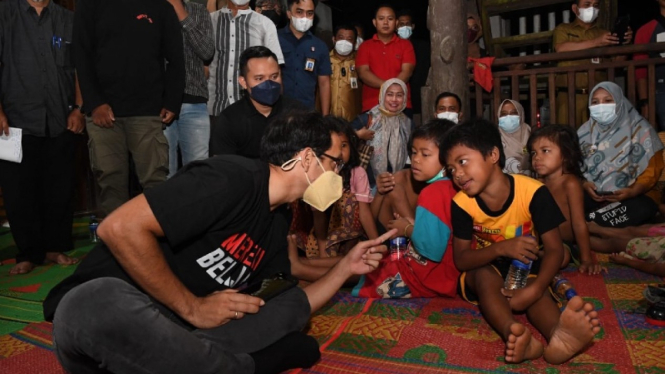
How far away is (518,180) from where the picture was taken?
255 centimetres

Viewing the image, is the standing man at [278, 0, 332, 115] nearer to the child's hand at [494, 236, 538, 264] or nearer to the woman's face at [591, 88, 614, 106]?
the woman's face at [591, 88, 614, 106]

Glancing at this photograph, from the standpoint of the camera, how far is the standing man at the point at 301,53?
478 centimetres

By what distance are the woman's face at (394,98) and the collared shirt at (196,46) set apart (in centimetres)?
142

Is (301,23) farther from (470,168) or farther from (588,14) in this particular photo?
(470,168)

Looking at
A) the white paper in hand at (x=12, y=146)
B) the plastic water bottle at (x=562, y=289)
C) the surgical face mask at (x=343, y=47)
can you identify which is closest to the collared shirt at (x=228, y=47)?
the surgical face mask at (x=343, y=47)

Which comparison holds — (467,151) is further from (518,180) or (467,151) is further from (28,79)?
(28,79)

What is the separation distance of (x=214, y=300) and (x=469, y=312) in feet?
4.31

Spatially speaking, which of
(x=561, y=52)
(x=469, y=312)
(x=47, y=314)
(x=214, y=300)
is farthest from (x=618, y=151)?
(x=47, y=314)

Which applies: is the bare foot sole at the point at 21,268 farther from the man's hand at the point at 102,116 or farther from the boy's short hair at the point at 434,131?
the boy's short hair at the point at 434,131

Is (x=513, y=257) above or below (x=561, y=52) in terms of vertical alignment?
below

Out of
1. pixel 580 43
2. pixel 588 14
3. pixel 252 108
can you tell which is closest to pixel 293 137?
pixel 252 108

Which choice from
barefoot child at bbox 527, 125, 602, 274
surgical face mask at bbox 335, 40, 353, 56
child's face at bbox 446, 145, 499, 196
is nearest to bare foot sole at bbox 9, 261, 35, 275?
child's face at bbox 446, 145, 499, 196

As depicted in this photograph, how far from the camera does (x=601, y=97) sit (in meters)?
4.13

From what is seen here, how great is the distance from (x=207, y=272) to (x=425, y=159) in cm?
160
